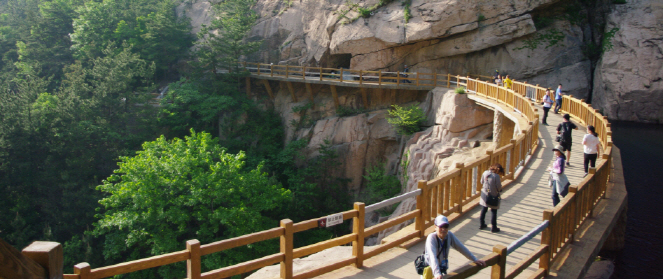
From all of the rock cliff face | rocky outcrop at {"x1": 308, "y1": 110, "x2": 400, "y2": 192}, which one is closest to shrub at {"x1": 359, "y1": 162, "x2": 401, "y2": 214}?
rocky outcrop at {"x1": 308, "y1": 110, "x2": 400, "y2": 192}

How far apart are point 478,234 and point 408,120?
17054mm

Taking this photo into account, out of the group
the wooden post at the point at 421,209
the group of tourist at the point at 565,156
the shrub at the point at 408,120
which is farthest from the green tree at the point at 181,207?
the group of tourist at the point at 565,156

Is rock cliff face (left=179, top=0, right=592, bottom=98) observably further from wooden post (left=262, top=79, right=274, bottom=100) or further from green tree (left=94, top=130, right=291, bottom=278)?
green tree (left=94, top=130, right=291, bottom=278)

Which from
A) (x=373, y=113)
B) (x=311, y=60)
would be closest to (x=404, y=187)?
(x=373, y=113)

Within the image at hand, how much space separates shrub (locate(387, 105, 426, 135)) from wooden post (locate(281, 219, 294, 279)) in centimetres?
1912

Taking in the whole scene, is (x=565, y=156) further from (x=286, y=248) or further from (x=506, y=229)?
(x=286, y=248)

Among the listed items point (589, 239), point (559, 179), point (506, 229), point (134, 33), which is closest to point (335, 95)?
point (134, 33)

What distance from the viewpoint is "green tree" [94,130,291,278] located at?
1770cm

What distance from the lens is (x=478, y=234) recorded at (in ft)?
26.4

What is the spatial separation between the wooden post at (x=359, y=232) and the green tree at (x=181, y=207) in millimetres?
11617

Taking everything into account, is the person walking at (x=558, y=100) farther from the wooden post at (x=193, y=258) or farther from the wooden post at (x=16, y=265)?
the wooden post at (x=16, y=265)

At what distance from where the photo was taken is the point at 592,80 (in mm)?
27828

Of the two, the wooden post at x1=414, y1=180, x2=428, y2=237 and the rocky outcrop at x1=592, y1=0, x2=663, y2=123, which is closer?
the wooden post at x1=414, y1=180, x2=428, y2=237

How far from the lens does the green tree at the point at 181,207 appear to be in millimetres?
17703
